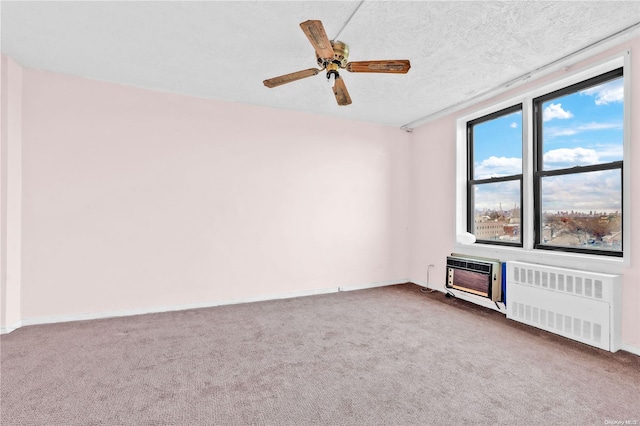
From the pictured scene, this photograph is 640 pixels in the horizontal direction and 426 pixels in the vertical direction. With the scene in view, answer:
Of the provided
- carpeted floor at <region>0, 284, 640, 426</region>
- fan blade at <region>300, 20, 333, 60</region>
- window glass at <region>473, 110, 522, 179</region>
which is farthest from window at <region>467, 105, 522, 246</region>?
fan blade at <region>300, 20, 333, 60</region>

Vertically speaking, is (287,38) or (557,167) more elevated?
(287,38)

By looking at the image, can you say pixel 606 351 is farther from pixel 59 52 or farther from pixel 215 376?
pixel 59 52

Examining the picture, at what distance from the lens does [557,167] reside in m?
3.14

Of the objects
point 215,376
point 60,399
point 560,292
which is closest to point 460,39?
point 560,292

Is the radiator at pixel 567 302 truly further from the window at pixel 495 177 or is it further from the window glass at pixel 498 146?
the window glass at pixel 498 146

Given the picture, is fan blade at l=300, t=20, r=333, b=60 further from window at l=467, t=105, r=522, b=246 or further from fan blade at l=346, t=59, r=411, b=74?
window at l=467, t=105, r=522, b=246

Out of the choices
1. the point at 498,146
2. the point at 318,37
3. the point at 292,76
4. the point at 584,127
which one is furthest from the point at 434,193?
the point at 318,37

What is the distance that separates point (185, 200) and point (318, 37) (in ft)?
8.76

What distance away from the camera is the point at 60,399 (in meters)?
1.88

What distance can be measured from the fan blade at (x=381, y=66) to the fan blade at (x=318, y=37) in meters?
0.21

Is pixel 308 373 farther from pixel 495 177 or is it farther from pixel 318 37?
pixel 495 177

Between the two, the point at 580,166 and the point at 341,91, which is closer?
the point at 341,91

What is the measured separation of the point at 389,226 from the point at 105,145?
13.6 ft

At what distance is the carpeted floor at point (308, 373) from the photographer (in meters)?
1.74
